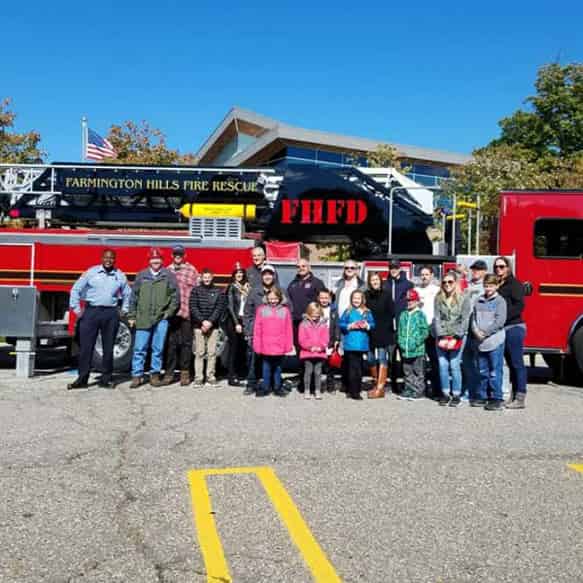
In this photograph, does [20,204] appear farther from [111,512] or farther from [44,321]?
[111,512]

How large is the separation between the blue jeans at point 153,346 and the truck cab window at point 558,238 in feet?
17.9

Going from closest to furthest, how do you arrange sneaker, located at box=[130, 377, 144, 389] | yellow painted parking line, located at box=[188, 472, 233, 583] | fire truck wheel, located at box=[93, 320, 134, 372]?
yellow painted parking line, located at box=[188, 472, 233, 583]
sneaker, located at box=[130, 377, 144, 389]
fire truck wheel, located at box=[93, 320, 134, 372]

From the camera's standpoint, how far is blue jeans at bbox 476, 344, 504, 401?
8188 millimetres

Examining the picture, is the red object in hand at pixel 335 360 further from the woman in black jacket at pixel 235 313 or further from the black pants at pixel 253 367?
the woman in black jacket at pixel 235 313

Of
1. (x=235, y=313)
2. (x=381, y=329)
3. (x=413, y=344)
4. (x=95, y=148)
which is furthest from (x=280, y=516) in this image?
(x=95, y=148)

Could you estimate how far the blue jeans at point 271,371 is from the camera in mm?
8727

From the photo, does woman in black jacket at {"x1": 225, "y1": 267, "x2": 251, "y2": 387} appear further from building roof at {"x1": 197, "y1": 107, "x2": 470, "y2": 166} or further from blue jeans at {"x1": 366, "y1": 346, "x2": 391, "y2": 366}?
building roof at {"x1": 197, "y1": 107, "x2": 470, "y2": 166}

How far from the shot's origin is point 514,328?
835 centimetres

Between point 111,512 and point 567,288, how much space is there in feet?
24.9

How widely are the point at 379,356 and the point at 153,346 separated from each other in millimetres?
3059

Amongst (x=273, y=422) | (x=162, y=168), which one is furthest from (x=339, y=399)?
(x=162, y=168)

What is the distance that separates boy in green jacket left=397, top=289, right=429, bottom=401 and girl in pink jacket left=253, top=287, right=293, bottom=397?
143 cm

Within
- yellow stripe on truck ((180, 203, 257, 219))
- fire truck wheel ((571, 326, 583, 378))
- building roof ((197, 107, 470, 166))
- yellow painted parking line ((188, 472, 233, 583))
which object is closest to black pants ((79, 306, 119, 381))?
yellow stripe on truck ((180, 203, 257, 219))

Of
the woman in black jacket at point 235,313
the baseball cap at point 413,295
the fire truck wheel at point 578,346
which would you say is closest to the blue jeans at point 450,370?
the baseball cap at point 413,295
